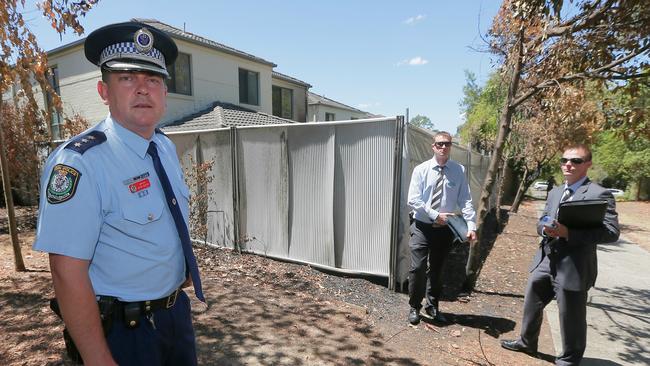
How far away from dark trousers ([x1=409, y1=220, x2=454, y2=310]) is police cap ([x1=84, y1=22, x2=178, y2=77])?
338cm

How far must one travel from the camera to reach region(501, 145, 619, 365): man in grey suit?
119 inches

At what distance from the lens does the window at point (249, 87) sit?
15969mm

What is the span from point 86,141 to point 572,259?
145 inches

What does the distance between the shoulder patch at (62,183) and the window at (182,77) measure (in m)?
12.8

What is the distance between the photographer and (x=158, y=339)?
5.24ft

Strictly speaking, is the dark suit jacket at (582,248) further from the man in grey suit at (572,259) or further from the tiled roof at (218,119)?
the tiled roof at (218,119)

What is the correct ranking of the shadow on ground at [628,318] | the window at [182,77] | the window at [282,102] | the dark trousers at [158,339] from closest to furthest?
the dark trousers at [158,339] < the shadow on ground at [628,318] < the window at [182,77] < the window at [282,102]

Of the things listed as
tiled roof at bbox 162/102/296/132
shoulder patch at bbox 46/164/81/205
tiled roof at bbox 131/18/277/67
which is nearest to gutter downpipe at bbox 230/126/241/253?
tiled roof at bbox 162/102/296/132

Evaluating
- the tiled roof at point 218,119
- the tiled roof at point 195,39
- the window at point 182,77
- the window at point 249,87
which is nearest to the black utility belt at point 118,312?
the tiled roof at point 218,119

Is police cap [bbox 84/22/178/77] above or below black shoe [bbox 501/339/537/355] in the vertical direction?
above

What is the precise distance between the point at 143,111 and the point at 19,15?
482 cm

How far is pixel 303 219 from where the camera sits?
5949mm

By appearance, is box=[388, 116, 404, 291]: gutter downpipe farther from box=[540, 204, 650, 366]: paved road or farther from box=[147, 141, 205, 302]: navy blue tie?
box=[147, 141, 205, 302]: navy blue tie

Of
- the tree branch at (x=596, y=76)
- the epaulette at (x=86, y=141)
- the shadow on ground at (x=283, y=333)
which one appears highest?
the tree branch at (x=596, y=76)
